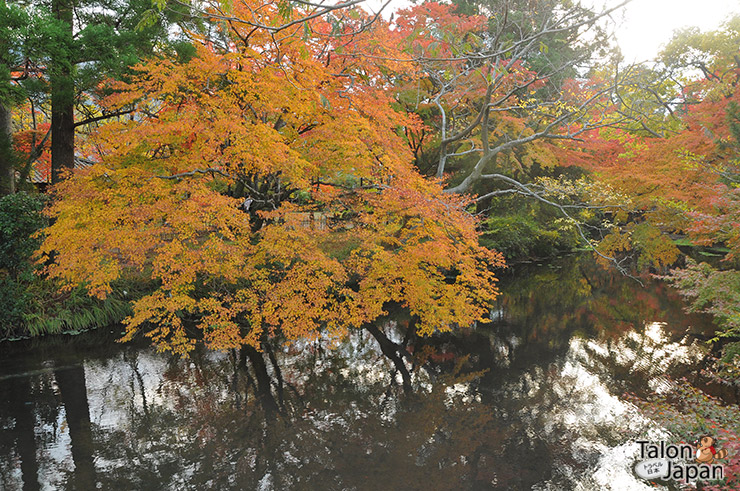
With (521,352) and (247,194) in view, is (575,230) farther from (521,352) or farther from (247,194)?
(247,194)

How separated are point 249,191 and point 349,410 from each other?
17.9 ft

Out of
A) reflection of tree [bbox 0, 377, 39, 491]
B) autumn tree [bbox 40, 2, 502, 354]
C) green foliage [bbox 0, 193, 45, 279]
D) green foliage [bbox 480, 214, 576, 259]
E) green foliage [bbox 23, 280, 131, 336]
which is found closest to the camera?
reflection of tree [bbox 0, 377, 39, 491]

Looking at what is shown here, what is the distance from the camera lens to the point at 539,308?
44.7ft

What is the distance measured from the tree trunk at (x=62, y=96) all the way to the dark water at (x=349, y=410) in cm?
440

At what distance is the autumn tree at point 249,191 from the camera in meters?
7.62

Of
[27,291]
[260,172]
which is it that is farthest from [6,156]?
[260,172]

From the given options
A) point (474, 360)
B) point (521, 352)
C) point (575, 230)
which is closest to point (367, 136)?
point (474, 360)

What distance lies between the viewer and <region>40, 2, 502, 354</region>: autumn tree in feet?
25.0

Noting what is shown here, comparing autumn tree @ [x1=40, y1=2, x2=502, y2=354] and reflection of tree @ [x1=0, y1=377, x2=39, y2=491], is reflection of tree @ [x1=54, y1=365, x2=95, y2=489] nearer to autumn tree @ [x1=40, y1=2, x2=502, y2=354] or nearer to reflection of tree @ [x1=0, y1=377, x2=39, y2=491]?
reflection of tree @ [x1=0, y1=377, x2=39, y2=491]

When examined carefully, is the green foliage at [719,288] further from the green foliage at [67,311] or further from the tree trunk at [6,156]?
the tree trunk at [6,156]

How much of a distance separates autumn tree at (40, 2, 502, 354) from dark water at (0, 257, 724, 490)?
1.04 metres

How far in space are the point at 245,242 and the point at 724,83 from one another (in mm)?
12310

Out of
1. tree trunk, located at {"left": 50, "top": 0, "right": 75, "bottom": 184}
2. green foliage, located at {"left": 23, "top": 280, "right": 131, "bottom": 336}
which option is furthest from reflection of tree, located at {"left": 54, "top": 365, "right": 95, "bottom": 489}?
tree trunk, located at {"left": 50, "top": 0, "right": 75, "bottom": 184}

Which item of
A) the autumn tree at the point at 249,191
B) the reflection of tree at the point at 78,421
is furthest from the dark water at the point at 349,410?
the autumn tree at the point at 249,191
